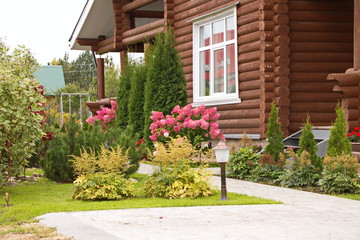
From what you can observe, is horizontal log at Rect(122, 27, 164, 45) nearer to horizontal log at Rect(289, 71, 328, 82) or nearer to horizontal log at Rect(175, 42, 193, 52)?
horizontal log at Rect(175, 42, 193, 52)

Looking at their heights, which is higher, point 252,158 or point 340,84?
point 340,84

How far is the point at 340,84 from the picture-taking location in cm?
1245

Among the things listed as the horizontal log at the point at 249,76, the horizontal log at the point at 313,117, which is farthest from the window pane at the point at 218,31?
the horizontal log at the point at 313,117

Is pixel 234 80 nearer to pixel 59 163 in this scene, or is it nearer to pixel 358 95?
pixel 358 95

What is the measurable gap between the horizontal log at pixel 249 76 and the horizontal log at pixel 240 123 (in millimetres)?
924

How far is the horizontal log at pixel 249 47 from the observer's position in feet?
48.9

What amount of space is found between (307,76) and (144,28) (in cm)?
751

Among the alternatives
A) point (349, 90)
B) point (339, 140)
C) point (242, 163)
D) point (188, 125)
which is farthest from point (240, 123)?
point (339, 140)

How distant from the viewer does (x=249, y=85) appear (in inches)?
604

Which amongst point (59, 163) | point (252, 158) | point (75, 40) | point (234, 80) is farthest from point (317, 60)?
point (75, 40)

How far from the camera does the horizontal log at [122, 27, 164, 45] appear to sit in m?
19.8

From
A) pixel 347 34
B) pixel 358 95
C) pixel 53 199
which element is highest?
pixel 347 34

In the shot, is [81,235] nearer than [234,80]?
Yes

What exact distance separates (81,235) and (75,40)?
1924 centimetres
